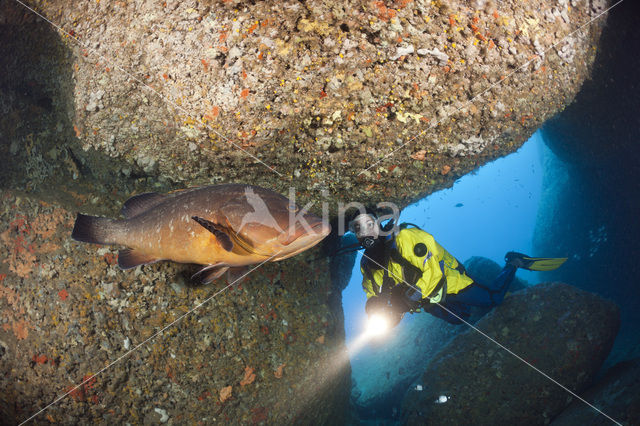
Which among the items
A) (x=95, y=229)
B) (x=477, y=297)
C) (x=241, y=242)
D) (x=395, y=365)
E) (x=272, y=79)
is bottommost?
(x=395, y=365)

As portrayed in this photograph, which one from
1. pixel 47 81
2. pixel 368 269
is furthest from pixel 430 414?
pixel 47 81

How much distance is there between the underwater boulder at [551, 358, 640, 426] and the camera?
12.6 feet

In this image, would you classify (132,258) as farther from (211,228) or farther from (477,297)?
(477,297)

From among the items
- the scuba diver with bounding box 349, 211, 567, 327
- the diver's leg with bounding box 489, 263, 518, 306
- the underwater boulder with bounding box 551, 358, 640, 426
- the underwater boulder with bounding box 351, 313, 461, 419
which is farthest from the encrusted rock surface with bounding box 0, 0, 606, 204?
the underwater boulder with bounding box 351, 313, 461, 419

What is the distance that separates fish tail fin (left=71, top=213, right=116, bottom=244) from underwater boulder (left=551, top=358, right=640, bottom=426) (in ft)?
21.7

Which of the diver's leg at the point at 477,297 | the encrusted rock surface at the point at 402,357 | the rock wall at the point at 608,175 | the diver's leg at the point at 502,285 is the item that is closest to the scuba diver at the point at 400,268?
the diver's leg at the point at 477,297

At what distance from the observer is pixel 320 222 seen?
1673mm

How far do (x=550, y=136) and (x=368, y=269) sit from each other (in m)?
8.76

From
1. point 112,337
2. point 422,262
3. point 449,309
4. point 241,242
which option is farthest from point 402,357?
point 241,242

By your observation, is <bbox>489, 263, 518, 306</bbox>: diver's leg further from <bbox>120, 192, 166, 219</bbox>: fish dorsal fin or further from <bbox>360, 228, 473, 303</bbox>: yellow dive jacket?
<bbox>120, 192, 166, 219</bbox>: fish dorsal fin

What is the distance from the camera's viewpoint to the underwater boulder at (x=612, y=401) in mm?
3846

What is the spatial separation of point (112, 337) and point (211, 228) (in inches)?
77.2

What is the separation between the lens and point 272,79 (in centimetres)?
267

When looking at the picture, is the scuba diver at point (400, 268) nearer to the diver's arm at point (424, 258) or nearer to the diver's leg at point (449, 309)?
the diver's arm at point (424, 258)
